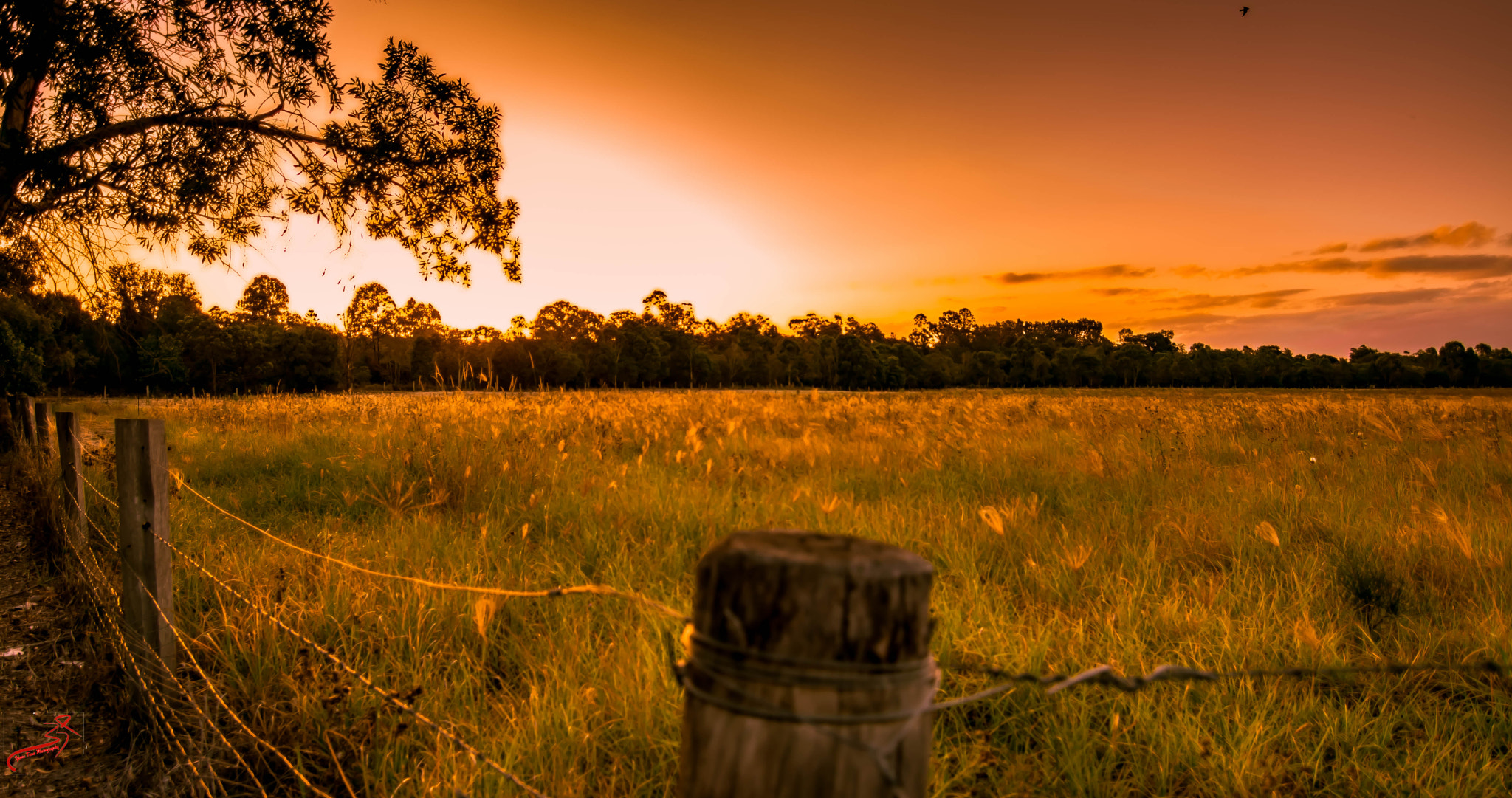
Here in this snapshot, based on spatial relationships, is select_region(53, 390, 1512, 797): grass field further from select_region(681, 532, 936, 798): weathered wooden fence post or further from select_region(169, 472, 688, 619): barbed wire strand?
select_region(681, 532, 936, 798): weathered wooden fence post

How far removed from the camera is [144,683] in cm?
248

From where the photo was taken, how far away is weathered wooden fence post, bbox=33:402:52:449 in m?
7.53

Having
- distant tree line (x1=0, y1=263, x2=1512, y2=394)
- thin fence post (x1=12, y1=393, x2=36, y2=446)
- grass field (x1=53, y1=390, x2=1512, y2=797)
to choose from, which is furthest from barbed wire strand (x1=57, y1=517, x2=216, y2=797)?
distant tree line (x1=0, y1=263, x2=1512, y2=394)

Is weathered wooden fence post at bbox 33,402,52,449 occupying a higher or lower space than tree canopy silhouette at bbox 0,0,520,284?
lower

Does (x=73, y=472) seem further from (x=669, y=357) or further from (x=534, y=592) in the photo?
(x=669, y=357)

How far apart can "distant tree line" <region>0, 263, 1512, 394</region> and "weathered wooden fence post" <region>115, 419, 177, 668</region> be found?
30099mm

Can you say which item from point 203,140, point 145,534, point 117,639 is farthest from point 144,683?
point 203,140

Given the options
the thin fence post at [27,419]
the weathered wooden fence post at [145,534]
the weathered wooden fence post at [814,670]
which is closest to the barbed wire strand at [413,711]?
the weathered wooden fence post at [145,534]

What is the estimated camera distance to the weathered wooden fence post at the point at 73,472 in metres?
4.42

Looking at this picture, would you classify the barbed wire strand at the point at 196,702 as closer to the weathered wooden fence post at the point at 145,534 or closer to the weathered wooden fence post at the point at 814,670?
the weathered wooden fence post at the point at 145,534

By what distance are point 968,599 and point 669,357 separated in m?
82.0

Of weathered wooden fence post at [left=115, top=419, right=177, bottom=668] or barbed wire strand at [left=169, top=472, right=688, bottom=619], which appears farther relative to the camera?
weathered wooden fence post at [left=115, top=419, right=177, bottom=668]

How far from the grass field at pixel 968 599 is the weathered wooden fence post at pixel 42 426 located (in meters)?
2.00

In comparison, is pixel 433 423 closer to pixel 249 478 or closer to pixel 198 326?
pixel 249 478
